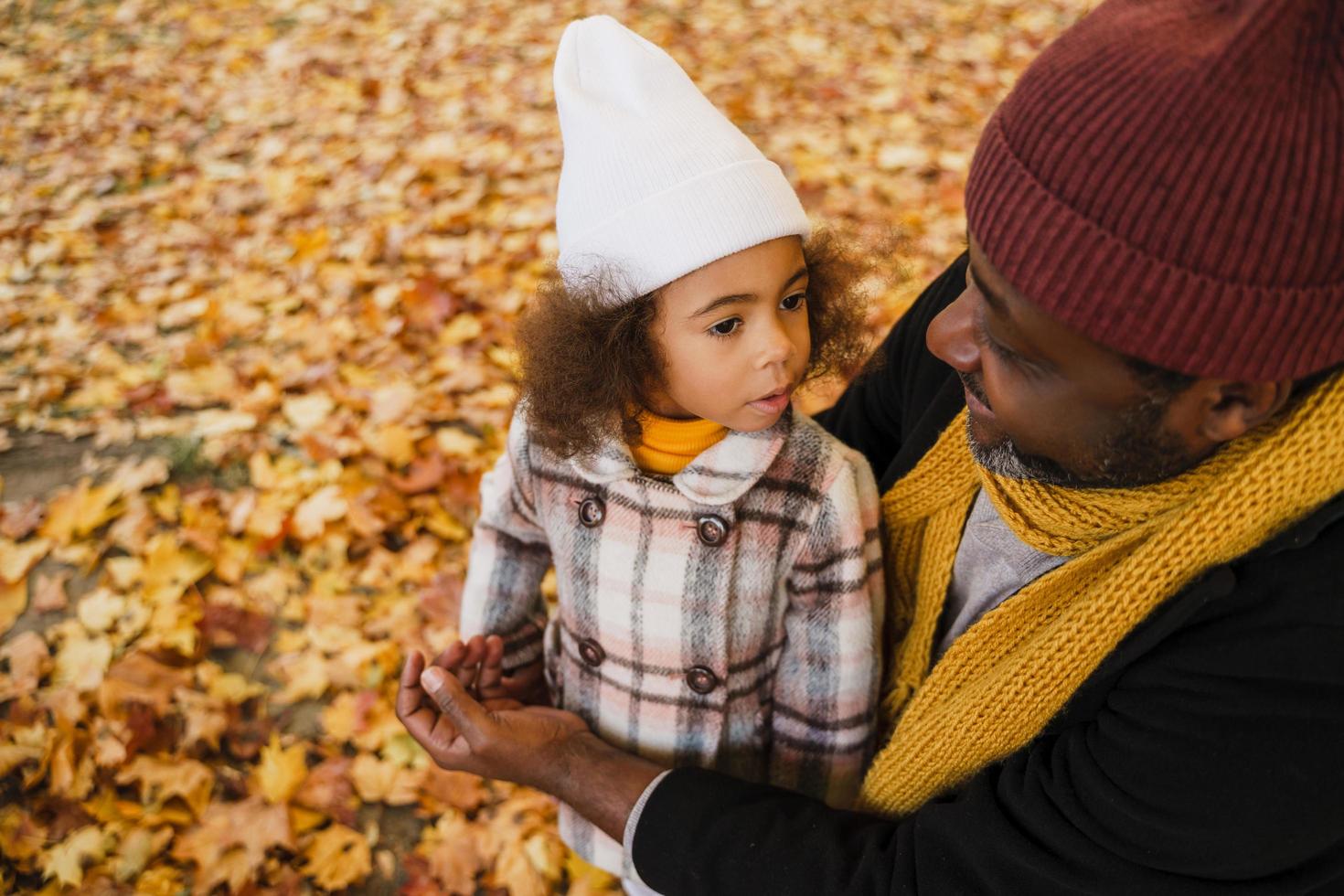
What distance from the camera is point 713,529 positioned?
1720 mm

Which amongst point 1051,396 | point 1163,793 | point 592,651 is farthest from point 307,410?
point 1163,793

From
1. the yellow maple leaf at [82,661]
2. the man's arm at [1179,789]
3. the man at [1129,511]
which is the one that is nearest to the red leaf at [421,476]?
the yellow maple leaf at [82,661]

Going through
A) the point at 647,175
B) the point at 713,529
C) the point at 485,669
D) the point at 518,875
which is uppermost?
the point at 647,175

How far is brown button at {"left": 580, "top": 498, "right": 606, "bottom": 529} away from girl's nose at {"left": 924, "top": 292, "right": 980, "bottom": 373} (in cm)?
71

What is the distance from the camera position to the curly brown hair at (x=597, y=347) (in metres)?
1.66

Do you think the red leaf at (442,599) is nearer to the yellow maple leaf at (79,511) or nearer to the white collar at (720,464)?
the yellow maple leaf at (79,511)

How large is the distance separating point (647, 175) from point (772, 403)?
17.7 inches

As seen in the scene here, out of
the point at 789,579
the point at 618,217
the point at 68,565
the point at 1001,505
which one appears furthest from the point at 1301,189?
the point at 68,565

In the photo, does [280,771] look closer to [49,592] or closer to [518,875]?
[518,875]

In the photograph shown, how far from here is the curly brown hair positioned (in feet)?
5.44

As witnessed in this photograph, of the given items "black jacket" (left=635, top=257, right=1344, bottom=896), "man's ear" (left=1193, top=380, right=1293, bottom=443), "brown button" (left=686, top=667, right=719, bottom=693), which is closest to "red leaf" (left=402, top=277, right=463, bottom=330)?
"brown button" (left=686, top=667, right=719, bottom=693)

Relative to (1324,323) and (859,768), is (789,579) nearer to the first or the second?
(859,768)

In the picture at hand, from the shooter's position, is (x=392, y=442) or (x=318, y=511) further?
(x=392, y=442)

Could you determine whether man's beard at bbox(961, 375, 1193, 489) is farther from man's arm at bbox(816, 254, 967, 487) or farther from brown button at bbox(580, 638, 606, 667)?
brown button at bbox(580, 638, 606, 667)
